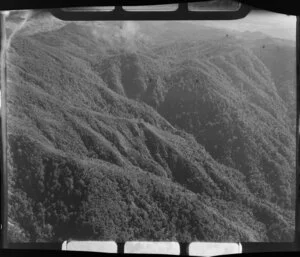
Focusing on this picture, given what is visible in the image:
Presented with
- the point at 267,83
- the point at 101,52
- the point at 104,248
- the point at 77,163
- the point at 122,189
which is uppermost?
the point at 101,52

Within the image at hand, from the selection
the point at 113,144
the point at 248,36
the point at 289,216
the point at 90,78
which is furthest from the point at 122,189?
the point at 248,36

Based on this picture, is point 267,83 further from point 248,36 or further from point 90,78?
point 90,78

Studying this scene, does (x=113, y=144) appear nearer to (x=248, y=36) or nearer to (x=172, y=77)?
(x=172, y=77)

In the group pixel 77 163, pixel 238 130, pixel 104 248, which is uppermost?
pixel 238 130

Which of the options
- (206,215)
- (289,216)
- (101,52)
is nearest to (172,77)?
(101,52)

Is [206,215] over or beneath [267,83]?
beneath

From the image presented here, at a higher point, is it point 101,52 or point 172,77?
point 101,52
